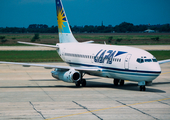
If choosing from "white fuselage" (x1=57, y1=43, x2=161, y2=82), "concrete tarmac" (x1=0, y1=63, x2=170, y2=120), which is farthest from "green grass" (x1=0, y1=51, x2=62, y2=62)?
"white fuselage" (x1=57, y1=43, x2=161, y2=82)

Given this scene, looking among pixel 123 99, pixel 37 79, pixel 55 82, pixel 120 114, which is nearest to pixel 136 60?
pixel 123 99

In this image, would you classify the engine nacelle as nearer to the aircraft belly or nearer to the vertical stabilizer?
the aircraft belly

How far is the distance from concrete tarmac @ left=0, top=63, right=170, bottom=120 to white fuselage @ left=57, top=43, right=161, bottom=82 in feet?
5.71

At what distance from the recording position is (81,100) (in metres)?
25.3

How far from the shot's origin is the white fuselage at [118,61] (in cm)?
2783

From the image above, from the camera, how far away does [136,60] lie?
93.1 ft

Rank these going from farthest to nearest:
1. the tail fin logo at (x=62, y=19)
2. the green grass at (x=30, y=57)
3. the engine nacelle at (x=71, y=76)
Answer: the green grass at (x=30, y=57) < the tail fin logo at (x=62, y=19) < the engine nacelle at (x=71, y=76)

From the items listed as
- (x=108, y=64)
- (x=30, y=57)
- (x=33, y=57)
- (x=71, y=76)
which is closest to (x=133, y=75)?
(x=108, y=64)

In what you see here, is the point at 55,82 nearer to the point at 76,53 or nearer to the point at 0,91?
the point at 76,53

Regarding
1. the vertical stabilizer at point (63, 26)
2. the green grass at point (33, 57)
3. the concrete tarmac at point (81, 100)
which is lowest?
the concrete tarmac at point (81, 100)

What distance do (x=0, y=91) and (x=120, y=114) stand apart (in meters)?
13.7

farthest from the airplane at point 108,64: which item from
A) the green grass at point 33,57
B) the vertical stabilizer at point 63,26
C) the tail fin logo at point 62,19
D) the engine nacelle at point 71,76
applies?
the green grass at point 33,57

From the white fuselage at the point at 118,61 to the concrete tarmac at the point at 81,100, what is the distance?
174cm

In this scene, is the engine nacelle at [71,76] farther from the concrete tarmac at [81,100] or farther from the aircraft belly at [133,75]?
the aircraft belly at [133,75]
